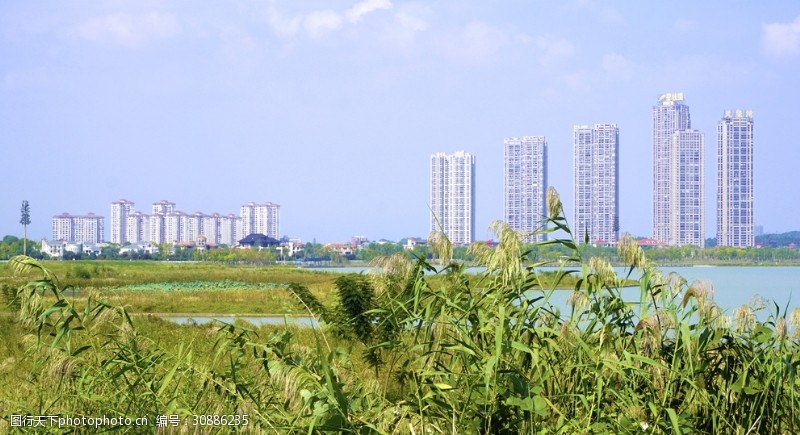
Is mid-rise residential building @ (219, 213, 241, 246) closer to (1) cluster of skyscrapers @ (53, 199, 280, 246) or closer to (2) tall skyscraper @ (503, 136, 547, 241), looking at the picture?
(1) cluster of skyscrapers @ (53, 199, 280, 246)

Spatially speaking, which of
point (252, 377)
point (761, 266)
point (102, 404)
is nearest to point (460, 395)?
point (252, 377)

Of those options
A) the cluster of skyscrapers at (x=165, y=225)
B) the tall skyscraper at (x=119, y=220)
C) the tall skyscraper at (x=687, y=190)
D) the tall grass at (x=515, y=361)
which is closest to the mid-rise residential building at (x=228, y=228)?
the cluster of skyscrapers at (x=165, y=225)

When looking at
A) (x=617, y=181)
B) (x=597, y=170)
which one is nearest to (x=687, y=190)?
(x=617, y=181)

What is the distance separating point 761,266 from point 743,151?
30.2 meters

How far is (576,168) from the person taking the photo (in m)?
112

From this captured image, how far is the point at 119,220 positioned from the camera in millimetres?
165000

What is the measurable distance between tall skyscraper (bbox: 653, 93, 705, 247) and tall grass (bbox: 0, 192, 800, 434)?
108 metres

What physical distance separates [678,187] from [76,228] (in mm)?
109941

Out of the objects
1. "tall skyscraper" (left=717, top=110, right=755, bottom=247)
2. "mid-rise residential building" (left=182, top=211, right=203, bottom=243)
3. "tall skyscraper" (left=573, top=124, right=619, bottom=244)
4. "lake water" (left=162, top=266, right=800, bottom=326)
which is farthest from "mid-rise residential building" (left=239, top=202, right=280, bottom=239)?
"lake water" (left=162, top=266, right=800, bottom=326)

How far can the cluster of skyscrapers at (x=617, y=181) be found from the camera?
345 ft

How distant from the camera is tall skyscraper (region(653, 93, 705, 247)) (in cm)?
10631

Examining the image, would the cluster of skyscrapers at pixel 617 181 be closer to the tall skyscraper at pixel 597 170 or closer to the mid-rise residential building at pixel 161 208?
the tall skyscraper at pixel 597 170

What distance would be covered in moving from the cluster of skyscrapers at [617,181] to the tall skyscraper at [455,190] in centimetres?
12

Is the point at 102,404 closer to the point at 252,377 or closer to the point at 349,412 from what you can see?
the point at 252,377
